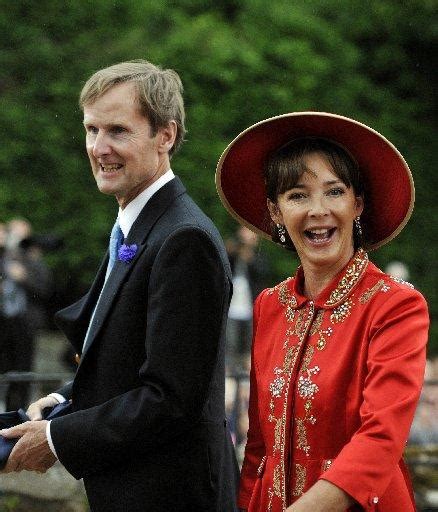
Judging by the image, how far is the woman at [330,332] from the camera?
301 cm

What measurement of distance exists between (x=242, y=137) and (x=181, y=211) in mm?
310

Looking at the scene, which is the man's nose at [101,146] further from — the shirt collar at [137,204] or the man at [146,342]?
the shirt collar at [137,204]

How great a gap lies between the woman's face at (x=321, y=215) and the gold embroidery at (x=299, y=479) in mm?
524

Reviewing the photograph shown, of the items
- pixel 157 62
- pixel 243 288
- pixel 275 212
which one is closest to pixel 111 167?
pixel 275 212

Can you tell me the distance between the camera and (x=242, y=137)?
3.51m

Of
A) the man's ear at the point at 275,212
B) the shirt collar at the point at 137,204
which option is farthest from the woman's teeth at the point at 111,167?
the man's ear at the point at 275,212

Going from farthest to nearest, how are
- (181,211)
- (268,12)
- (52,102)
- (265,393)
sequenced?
1. (268,12)
2. (52,102)
3. (181,211)
4. (265,393)

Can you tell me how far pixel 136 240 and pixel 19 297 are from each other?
657 centimetres

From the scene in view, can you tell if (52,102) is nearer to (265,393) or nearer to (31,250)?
(31,250)

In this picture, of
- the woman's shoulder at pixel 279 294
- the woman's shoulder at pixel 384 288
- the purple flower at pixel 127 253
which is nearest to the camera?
the woman's shoulder at pixel 384 288

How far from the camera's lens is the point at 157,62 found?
12.6 meters

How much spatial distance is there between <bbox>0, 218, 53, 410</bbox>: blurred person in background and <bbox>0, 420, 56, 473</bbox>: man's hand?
253 inches

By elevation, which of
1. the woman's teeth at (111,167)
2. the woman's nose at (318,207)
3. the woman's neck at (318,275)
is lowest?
the woman's neck at (318,275)

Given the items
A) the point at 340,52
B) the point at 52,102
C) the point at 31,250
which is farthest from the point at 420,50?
the point at 31,250
